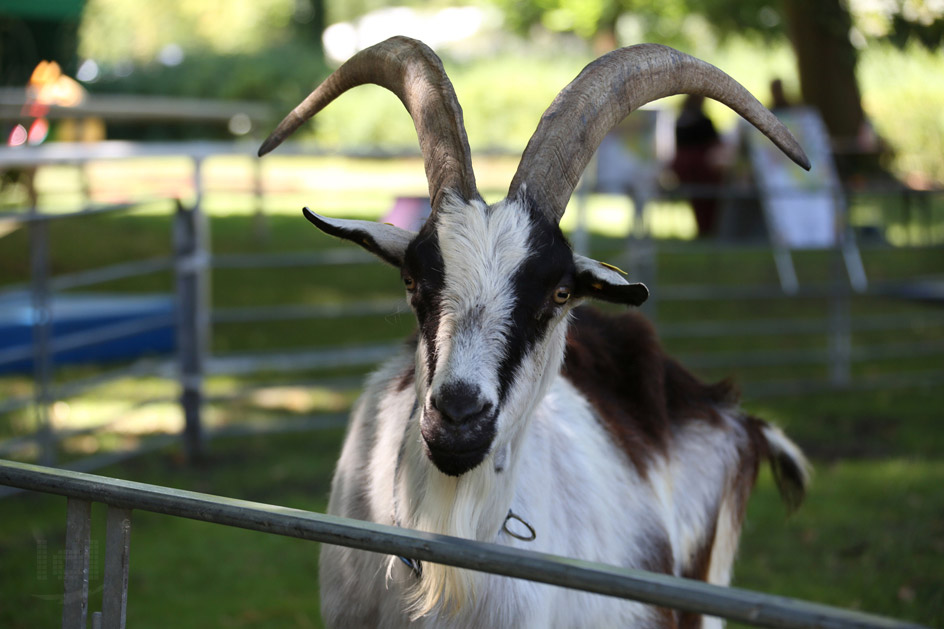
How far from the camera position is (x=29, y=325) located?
7.29 metres

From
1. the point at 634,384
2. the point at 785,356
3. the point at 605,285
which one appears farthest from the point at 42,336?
the point at 785,356

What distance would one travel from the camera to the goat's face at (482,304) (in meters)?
2.16

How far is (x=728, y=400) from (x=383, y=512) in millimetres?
1618

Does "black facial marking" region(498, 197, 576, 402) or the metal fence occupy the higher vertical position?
"black facial marking" region(498, 197, 576, 402)

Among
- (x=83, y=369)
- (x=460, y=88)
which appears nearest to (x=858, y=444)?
(x=83, y=369)

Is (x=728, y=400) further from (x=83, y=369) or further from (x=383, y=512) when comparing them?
(x=83, y=369)

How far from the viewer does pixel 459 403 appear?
2.13 meters

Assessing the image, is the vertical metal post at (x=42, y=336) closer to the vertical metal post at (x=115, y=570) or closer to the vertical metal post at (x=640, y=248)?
the vertical metal post at (x=115, y=570)

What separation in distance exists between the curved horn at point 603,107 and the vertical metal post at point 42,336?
12.5 feet

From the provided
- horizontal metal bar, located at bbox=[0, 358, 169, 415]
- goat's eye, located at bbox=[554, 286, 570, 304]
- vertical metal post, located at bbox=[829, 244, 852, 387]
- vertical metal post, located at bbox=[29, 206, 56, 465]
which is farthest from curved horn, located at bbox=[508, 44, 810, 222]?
vertical metal post, located at bbox=[829, 244, 852, 387]

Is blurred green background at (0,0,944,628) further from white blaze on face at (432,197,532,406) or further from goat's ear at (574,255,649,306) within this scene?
goat's ear at (574,255,649,306)

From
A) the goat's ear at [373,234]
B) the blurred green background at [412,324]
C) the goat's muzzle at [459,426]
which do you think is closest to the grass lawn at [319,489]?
the blurred green background at [412,324]

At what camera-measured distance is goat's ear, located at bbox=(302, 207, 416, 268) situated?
246 cm

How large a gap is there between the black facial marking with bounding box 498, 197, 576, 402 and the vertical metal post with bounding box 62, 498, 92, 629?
0.95 meters
